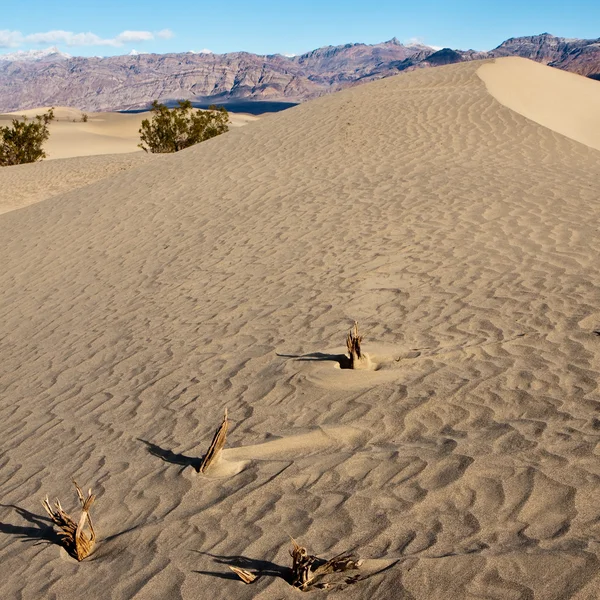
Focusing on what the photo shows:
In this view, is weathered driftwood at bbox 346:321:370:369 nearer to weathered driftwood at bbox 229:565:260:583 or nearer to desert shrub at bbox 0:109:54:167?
weathered driftwood at bbox 229:565:260:583

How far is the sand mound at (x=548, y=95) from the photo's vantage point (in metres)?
16.9

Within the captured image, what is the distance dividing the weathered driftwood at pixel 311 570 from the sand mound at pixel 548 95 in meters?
14.6

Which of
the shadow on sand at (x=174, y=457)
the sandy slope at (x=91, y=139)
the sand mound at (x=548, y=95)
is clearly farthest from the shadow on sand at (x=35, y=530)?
the sandy slope at (x=91, y=139)

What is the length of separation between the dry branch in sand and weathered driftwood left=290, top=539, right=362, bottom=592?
1.07m

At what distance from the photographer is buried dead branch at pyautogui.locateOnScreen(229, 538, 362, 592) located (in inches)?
108

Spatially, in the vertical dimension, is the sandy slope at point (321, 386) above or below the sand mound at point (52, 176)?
above

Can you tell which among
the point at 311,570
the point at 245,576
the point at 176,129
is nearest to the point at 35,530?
the point at 245,576

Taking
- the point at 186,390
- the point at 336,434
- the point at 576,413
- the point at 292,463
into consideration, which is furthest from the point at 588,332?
the point at 186,390

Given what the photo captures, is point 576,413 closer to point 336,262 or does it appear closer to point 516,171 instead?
point 336,262

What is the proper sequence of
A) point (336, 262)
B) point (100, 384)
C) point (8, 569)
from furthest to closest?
1. point (336, 262)
2. point (100, 384)
3. point (8, 569)

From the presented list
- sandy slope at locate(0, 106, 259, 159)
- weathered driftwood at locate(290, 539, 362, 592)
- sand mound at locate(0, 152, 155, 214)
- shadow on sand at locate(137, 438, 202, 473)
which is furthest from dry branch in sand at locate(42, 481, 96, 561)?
sandy slope at locate(0, 106, 259, 159)

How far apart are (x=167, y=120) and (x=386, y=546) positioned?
2300 centimetres

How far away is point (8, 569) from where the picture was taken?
333cm

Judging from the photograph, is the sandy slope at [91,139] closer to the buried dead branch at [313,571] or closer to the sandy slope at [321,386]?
the sandy slope at [321,386]
